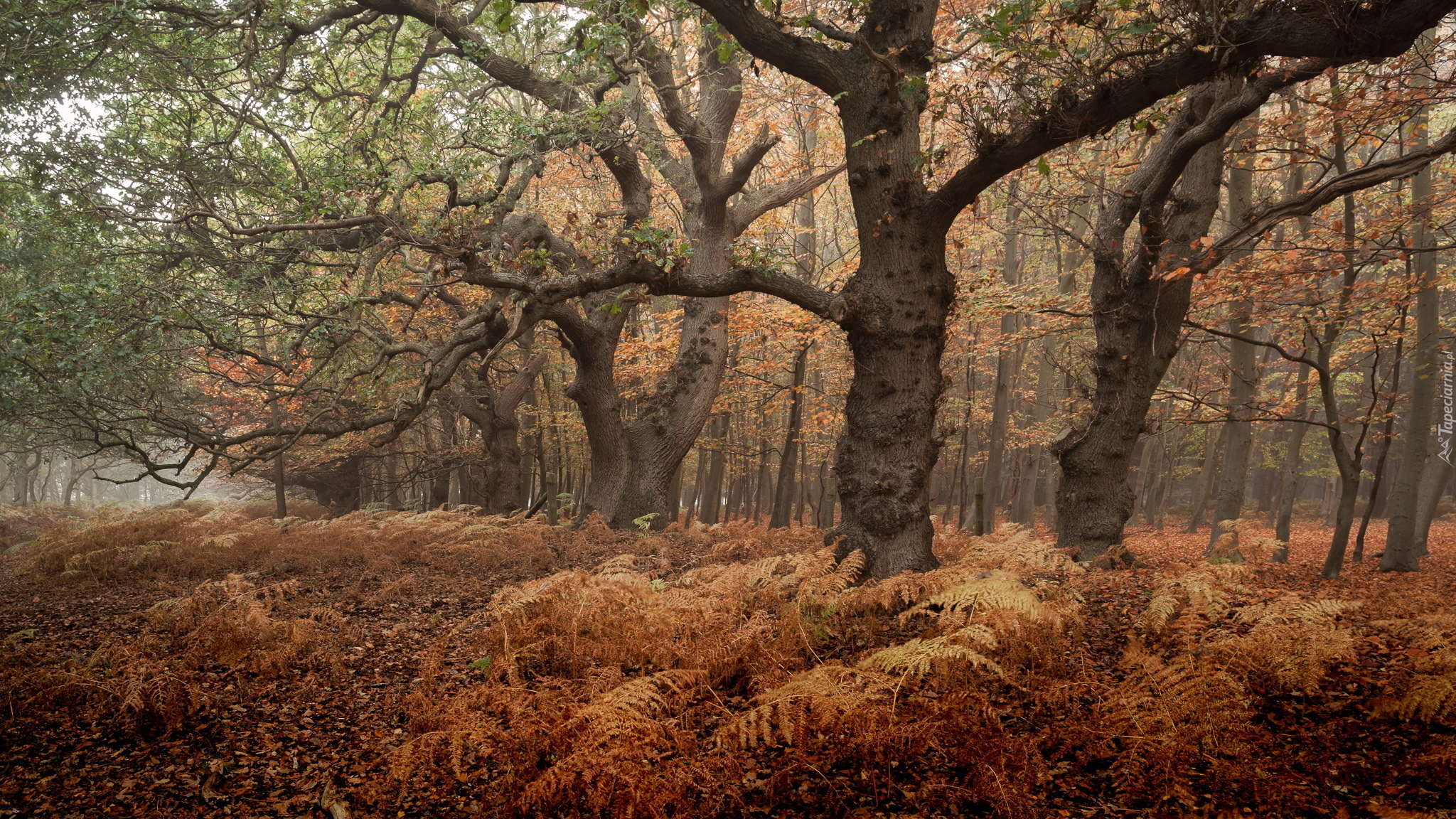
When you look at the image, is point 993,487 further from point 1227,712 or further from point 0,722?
point 0,722

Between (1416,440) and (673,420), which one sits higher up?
(1416,440)

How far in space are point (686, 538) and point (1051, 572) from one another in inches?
272

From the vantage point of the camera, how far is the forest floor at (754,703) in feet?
9.38

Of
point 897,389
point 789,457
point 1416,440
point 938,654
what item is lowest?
point 938,654

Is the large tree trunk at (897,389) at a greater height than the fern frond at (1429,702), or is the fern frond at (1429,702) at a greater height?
the large tree trunk at (897,389)

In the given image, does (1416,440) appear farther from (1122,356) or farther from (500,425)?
(500,425)

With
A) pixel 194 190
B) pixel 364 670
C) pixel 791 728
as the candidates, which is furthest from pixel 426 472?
pixel 791 728

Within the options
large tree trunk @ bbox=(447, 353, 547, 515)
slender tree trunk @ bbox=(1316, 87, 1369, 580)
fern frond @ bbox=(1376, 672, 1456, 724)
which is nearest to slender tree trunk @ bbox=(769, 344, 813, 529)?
large tree trunk @ bbox=(447, 353, 547, 515)

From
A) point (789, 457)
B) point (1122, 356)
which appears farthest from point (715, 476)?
point (1122, 356)

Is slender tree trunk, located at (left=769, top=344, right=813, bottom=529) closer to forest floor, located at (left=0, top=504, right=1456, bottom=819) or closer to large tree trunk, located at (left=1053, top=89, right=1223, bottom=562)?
large tree trunk, located at (left=1053, top=89, right=1223, bottom=562)

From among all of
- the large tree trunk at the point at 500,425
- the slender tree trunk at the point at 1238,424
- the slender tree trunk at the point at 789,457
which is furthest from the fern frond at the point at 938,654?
the large tree trunk at the point at 500,425

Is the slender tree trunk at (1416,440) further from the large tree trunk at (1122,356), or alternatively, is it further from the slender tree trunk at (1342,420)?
the large tree trunk at (1122,356)

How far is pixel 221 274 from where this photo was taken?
9.38 meters

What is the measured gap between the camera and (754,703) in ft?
13.0
